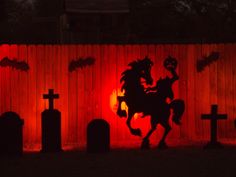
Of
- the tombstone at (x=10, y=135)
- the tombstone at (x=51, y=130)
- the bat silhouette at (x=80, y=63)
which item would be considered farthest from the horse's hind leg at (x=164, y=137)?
the tombstone at (x=10, y=135)

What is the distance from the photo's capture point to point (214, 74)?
717 inches

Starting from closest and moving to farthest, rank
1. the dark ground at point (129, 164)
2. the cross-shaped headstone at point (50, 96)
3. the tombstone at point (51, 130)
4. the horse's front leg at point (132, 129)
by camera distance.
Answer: the dark ground at point (129, 164) < the tombstone at point (51, 130) < the cross-shaped headstone at point (50, 96) < the horse's front leg at point (132, 129)

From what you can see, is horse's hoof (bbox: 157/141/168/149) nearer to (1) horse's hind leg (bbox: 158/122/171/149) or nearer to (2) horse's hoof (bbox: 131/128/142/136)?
(1) horse's hind leg (bbox: 158/122/171/149)

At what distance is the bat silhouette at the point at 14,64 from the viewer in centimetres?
1744

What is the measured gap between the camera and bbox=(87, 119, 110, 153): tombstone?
51.4ft

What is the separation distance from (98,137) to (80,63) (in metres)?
2.73

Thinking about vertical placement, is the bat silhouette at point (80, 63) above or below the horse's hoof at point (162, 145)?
above

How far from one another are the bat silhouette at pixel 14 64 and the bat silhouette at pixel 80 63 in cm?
117

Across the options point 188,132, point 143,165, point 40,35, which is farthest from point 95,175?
point 40,35

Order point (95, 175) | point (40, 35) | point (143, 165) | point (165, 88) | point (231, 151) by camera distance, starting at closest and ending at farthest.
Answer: point (95, 175) < point (143, 165) < point (231, 151) < point (165, 88) < point (40, 35)

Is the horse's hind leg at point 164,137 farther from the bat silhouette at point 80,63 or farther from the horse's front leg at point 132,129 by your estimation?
the bat silhouette at point 80,63

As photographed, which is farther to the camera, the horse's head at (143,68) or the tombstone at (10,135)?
the horse's head at (143,68)

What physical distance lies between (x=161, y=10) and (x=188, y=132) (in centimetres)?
1749

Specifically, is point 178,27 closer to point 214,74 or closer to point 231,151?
point 214,74
